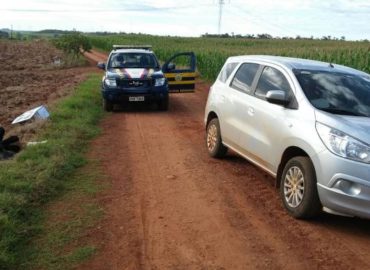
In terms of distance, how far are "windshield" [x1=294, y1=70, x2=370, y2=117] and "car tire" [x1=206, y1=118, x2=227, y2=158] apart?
7.36 feet

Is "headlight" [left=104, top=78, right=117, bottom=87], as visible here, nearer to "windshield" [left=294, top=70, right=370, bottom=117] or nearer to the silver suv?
the silver suv

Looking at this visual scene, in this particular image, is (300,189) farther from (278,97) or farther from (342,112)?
(278,97)

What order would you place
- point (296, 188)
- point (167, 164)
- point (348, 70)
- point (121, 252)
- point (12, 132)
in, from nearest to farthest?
point (121, 252)
point (296, 188)
point (348, 70)
point (167, 164)
point (12, 132)

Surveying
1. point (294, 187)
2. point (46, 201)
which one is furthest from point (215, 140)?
point (46, 201)

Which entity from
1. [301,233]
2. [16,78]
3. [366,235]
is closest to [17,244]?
[301,233]

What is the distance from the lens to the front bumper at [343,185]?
5.16 meters

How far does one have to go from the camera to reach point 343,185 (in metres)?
5.29

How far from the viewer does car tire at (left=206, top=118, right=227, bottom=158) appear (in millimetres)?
8602

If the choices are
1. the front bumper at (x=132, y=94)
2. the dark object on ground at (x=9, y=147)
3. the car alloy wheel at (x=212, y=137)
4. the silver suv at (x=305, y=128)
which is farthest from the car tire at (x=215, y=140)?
the front bumper at (x=132, y=94)

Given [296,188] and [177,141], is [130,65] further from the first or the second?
[296,188]

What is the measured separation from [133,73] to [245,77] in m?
7.20

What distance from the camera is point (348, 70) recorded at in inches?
281

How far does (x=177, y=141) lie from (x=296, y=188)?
4.80m

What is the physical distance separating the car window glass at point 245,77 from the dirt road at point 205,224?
1303mm
